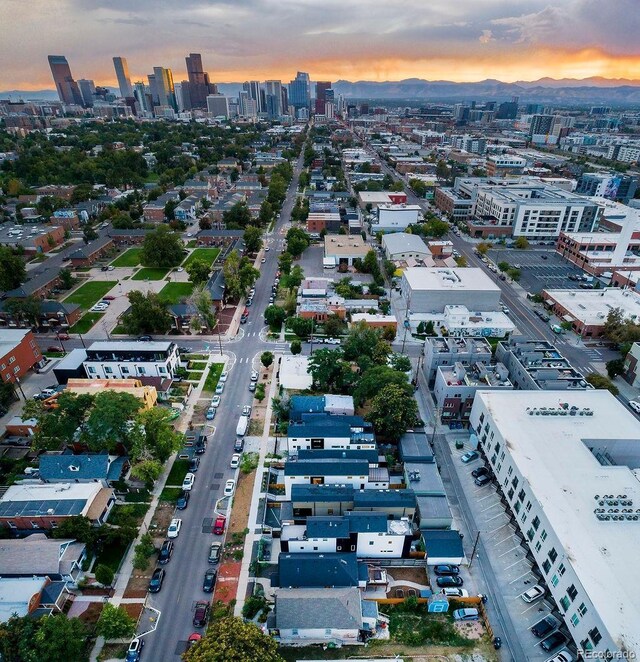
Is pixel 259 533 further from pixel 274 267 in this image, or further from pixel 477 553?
pixel 274 267

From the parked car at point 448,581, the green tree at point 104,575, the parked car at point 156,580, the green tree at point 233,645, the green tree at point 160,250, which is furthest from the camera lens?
the green tree at point 160,250

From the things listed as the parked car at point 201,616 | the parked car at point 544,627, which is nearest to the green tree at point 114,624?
the parked car at point 201,616

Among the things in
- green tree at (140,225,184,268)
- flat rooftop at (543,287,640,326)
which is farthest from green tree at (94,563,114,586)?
flat rooftop at (543,287,640,326)

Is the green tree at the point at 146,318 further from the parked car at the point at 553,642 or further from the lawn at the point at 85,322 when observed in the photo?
the parked car at the point at 553,642

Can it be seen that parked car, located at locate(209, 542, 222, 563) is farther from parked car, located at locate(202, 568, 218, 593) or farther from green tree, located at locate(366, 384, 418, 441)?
green tree, located at locate(366, 384, 418, 441)

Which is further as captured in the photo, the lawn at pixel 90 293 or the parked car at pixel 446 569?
the lawn at pixel 90 293

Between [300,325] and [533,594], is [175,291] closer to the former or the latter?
[300,325]

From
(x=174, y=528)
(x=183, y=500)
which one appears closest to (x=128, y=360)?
(x=183, y=500)
